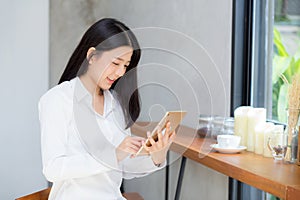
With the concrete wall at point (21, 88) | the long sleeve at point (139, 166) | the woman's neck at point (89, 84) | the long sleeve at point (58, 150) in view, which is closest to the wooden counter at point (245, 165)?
the long sleeve at point (139, 166)

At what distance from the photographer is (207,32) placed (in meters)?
2.44

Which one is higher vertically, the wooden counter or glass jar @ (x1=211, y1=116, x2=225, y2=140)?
glass jar @ (x1=211, y1=116, x2=225, y2=140)

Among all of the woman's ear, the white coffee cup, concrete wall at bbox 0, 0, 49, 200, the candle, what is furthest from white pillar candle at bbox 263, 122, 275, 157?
concrete wall at bbox 0, 0, 49, 200

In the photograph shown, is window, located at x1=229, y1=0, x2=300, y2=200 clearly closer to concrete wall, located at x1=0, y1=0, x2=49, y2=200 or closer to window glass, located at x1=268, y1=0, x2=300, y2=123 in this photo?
window glass, located at x1=268, y1=0, x2=300, y2=123

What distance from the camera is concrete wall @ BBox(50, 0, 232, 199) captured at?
→ 1.77m

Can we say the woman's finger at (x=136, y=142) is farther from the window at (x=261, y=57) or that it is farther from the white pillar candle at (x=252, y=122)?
the window at (x=261, y=57)

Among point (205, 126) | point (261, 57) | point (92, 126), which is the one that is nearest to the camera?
point (92, 126)

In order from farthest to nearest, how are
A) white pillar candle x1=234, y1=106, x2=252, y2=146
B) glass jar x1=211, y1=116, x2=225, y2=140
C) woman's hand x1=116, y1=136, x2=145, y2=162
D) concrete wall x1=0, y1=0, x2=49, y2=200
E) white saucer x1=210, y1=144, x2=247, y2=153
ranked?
1. concrete wall x1=0, y1=0, x2=49, y2=200
2. glass jar x1=211, y1=116, x2=225, y2=140
3. white pillar candle x1=234, y1=106, x2=252, y2=146
4. white saucer x1=210, y1=144, x2=247, y2=153
5. woman's hand x1=116, y1=136, x2=145, y2=162

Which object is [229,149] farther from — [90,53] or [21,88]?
[21,88]

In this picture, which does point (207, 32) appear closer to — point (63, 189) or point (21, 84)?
point (63, 189)

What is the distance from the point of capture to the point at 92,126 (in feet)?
5.07

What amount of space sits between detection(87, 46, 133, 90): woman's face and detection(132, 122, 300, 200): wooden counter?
388 millimetres

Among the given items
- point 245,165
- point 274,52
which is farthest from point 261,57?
point 245,165

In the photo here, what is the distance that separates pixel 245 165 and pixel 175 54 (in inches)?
27.6
